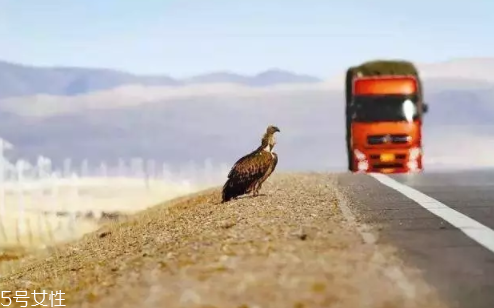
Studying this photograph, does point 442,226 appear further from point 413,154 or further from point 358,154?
point 358,154

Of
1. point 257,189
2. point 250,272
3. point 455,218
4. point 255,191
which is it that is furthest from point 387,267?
point 255,191

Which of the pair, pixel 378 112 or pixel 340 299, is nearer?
pixel 340 299

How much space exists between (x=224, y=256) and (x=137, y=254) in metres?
2.02

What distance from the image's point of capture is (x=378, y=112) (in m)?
29.0

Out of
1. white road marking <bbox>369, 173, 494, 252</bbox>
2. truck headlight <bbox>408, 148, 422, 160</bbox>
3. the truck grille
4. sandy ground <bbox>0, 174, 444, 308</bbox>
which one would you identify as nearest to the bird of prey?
white road marking <bbox>369, 173, 494, 252</bbox>

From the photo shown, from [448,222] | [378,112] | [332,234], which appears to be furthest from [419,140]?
[332,234]

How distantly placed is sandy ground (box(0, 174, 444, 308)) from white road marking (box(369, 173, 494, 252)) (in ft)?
4.96

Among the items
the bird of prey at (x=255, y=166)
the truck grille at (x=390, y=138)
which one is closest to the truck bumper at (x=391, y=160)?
the truck grille at (x=390, y=138)

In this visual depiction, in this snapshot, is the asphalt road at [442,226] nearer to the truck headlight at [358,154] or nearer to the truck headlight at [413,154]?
the truck headlight at [413,154]

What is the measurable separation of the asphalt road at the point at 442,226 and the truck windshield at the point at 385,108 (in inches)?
213

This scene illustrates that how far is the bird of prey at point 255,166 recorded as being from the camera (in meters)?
17.5

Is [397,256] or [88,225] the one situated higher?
[397,256]

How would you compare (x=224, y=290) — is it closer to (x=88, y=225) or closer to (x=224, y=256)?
(x=224, y=256)

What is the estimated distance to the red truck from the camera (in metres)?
28.8
